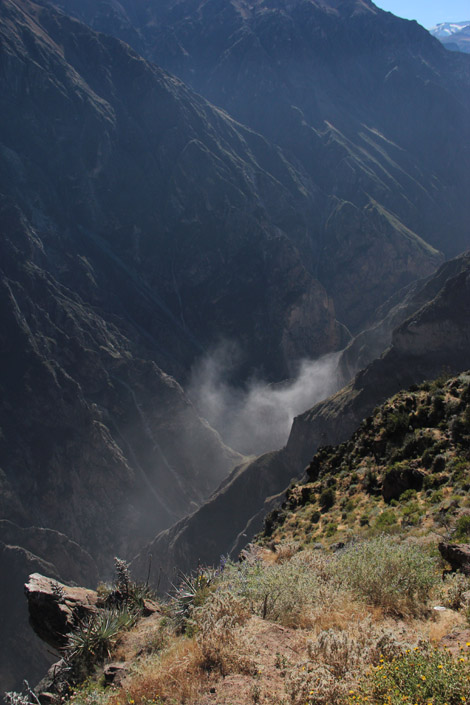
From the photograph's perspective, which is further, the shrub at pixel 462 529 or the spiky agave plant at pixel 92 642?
the shrub at pixel 462 529

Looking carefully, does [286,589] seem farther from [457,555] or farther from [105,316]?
[105,316]

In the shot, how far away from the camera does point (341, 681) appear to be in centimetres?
856

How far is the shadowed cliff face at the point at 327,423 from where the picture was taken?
80.9 metres

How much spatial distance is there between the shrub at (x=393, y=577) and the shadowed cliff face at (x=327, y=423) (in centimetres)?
5935

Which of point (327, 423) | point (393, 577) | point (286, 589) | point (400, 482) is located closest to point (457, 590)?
point (393, 577)

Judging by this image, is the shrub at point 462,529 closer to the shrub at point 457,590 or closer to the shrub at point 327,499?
the shrub at point 457,590

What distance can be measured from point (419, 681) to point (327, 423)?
3220 inches

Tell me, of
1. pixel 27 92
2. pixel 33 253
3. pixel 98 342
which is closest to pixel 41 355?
pixel 98 342

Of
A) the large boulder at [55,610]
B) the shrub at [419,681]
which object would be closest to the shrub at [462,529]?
the shrub at [419,681]

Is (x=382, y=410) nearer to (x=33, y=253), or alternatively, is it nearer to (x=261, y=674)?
(x=261, y=674)

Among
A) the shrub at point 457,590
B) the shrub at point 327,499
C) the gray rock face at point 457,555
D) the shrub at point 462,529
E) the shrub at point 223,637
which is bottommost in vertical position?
the shrub at point 327,499

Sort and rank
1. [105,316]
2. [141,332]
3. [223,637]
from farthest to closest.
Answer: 1. [141,332]
2. [105,316]
3. [223,637]

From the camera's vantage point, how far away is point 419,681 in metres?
7.77

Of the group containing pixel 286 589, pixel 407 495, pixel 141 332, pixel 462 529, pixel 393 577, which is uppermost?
pixel 286 589
